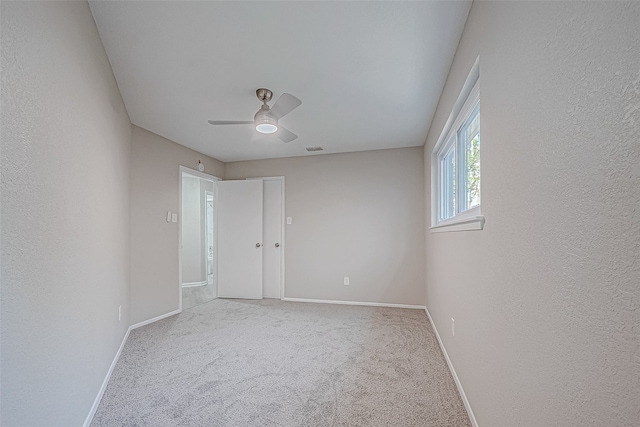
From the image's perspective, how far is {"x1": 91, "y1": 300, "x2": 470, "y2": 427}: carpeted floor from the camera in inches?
70.7

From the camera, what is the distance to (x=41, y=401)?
1183mm

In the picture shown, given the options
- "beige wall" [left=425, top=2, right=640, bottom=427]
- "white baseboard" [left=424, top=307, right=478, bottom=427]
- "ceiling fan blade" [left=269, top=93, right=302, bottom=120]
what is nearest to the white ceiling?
"ceiling fan blade" [left=269, top=93, right=302, bottom=120]

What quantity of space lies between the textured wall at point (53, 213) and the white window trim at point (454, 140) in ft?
6.23

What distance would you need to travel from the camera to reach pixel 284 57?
6.68 ft

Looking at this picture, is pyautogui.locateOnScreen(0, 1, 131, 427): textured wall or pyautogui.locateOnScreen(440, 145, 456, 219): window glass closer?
pyautogui.locateOnScreen(0, 1, 131, 427): textured wall

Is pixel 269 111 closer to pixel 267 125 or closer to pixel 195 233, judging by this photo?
pixel 267 125

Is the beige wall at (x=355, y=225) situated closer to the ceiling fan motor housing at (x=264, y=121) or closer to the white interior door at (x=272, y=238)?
the white interior door at (x=272, y=238)

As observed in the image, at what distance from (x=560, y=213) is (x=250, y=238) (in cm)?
445

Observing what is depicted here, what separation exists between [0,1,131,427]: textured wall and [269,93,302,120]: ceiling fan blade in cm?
115

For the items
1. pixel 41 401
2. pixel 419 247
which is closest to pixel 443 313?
pixel 419 247

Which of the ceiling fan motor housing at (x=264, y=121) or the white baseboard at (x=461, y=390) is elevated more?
the ceiling fan motor housing at (x=264, y=121)

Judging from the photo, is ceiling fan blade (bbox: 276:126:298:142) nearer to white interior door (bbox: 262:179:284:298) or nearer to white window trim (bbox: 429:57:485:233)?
white window trim (bbox: 429:57:485:233)

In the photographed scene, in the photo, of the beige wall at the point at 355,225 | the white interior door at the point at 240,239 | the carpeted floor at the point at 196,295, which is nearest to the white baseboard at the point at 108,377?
the carpeted floor at the point at 196,295

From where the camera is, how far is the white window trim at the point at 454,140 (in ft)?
5.47
